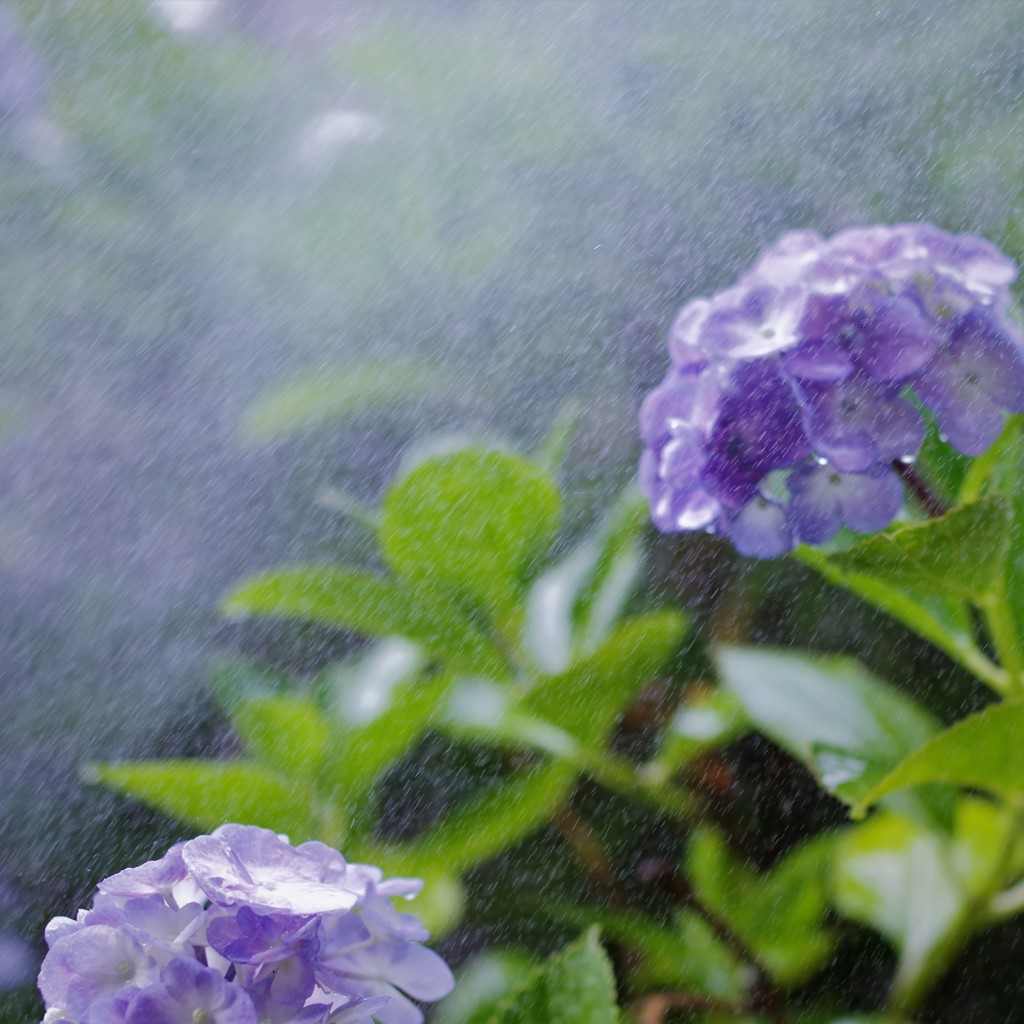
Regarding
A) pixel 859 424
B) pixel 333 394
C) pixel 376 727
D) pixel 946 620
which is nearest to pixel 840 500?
pixel 859 424

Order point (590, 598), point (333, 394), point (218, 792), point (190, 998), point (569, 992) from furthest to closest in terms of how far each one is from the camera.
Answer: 1. point (333, 394)
2. point (590, 598)
3. point (218, 792)
4. point (569, 992)
5. point (190, 998)

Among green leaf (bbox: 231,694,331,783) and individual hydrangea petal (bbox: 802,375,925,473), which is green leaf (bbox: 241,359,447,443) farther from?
individual hydrangea petal (bbox: 802,375,925,473)

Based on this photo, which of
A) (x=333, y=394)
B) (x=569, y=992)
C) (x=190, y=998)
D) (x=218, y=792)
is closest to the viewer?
(x=190, y=998)

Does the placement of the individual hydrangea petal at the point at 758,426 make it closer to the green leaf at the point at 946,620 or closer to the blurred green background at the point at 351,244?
the green leaf at the point at 946,620

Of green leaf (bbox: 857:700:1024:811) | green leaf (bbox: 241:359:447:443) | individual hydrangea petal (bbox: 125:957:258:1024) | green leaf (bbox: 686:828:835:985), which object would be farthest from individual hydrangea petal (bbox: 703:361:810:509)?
green leaf (bbox: 241:359:447:443)

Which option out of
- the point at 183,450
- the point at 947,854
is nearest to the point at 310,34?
the point at 183,450

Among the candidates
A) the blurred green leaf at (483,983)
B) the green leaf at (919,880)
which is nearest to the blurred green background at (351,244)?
the green leaf at (919,880)

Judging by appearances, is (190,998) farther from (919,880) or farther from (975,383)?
(919,880)

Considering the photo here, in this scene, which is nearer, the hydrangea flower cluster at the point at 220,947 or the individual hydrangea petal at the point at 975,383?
the hydrangea flower cluster at the point at 220,947
